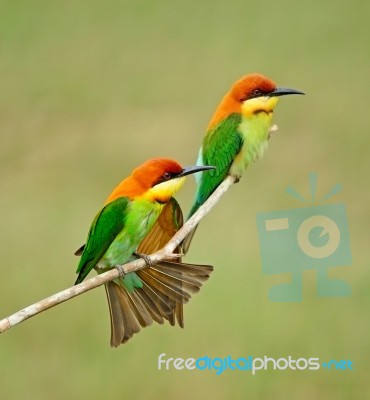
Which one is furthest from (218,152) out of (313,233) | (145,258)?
(145,258)

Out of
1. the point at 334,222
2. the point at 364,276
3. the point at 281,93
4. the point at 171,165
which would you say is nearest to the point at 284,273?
the point at 364,276

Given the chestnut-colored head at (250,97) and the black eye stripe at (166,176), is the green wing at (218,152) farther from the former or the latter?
the black eye stripe at (166,176)

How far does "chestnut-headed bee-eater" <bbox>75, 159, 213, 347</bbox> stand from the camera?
131 centimetres

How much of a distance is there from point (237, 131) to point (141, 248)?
0.29 meters

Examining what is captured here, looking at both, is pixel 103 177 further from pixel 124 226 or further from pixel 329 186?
pixel 124 226

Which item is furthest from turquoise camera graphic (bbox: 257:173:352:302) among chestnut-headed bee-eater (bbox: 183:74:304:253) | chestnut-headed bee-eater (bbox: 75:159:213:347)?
chestnut-headed bee-eater (bbox: 75:159:213:347)

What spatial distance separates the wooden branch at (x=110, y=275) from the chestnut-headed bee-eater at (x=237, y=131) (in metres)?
0.11

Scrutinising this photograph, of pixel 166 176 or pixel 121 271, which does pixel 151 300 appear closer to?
pixel 121 271

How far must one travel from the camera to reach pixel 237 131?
5.17 feet

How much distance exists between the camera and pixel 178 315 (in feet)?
4.49

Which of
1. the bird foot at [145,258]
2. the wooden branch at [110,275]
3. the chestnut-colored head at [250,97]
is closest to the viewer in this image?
the wooden branch at [110,275]

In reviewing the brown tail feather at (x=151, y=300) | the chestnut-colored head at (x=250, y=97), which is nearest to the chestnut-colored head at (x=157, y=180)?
the brown tail feather at (x=151, y=300)

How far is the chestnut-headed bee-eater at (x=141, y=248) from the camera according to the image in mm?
1313

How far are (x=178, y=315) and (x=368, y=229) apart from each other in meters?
1.90
